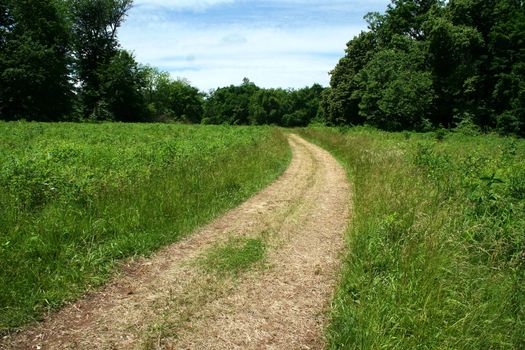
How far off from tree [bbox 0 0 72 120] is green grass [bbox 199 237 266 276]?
1995 inches

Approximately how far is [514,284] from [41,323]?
5.46 meters

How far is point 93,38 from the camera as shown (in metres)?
67.3

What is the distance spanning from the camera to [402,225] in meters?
6.22

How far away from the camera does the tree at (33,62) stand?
4735 centimetres

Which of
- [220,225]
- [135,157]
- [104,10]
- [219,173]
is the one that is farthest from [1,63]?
[220,225]

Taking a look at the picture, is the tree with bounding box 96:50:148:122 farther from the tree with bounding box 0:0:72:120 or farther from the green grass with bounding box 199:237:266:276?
the green grass with bounding box 199:237:266:276

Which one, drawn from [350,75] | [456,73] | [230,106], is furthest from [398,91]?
[230,106]

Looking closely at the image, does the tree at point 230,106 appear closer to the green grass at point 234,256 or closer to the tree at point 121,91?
the tree at point 121,91

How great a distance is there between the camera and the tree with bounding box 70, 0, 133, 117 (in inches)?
2515

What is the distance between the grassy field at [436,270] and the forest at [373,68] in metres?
34.6

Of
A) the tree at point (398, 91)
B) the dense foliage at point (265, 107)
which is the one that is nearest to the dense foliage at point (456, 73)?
the tree at point (398, 91)

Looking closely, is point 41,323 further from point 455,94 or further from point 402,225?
point 455,94

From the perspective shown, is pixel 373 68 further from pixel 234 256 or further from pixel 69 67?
pixel 69 67

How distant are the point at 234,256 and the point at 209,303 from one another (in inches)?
57.5
